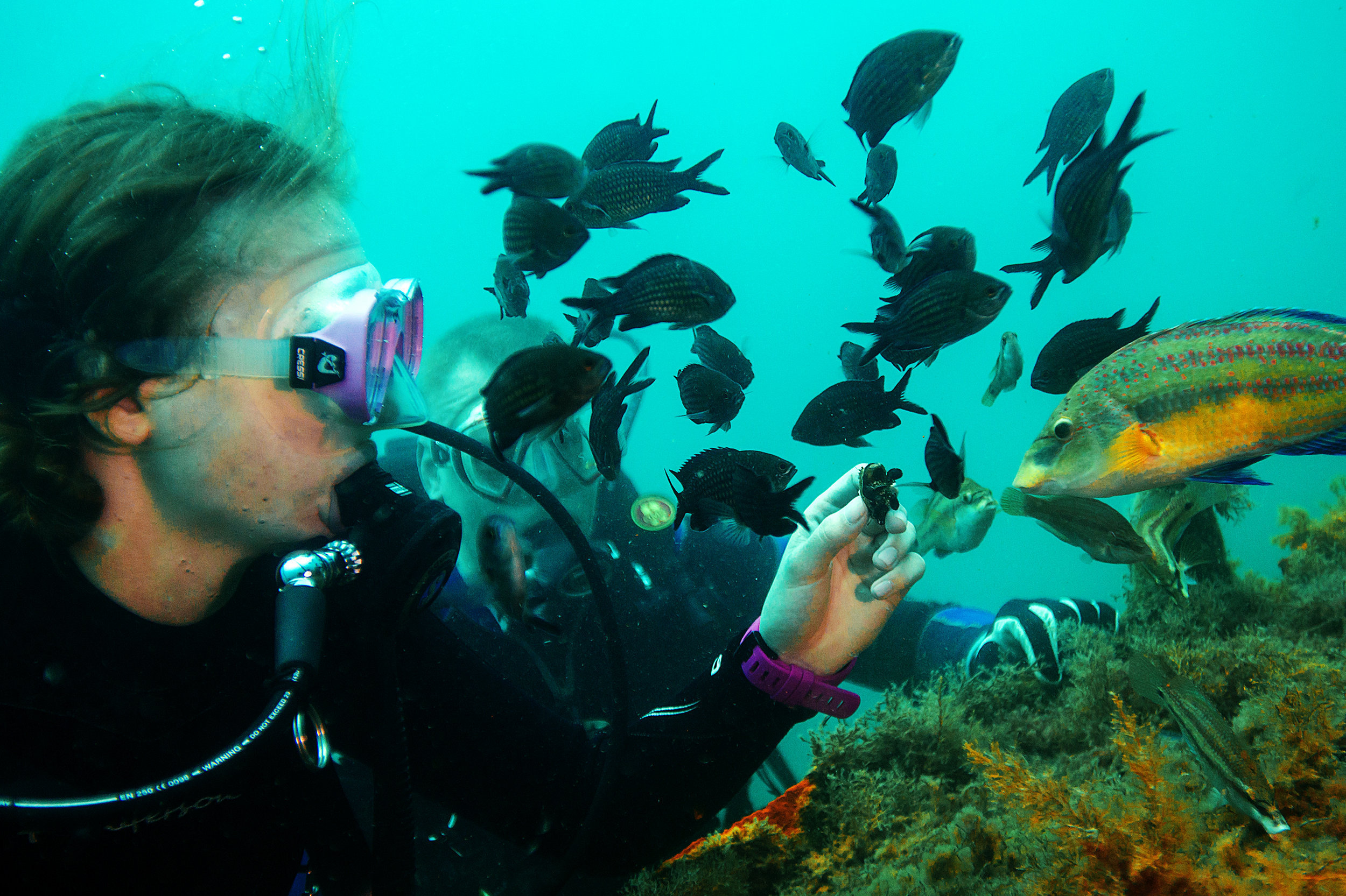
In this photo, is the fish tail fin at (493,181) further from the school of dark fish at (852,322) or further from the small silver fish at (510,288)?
the small silver fish at (510,288)

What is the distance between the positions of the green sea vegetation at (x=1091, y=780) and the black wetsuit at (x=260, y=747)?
40cm

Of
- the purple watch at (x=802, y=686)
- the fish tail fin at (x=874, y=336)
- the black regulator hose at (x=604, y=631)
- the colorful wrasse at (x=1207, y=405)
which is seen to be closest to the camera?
the colorful wrasse at (x=1207, y=405)

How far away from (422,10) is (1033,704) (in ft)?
285

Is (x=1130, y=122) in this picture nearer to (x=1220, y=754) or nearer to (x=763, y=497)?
(x=763, y=497)

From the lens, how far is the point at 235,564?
7.02ft

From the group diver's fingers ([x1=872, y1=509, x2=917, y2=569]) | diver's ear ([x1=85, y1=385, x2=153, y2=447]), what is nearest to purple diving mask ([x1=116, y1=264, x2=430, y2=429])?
diver's ear ([x1=85, y1=385, x2=153, y2=447])

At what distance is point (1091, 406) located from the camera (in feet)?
4.41

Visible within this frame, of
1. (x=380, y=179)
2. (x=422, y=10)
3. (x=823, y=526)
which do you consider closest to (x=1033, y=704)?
(x=823, y=526)

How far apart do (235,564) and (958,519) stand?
4.20m

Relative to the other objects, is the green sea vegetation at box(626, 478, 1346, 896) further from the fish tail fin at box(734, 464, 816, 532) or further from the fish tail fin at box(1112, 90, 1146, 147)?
the fish tail fin at box(1112, 90, 1146, 147)

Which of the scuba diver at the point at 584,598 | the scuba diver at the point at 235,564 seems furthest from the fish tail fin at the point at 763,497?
the scuba diver at the point at 584,598

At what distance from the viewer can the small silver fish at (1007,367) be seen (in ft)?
9.53

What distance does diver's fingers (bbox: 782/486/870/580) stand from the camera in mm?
1851

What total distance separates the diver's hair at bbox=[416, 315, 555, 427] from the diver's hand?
3258mm
